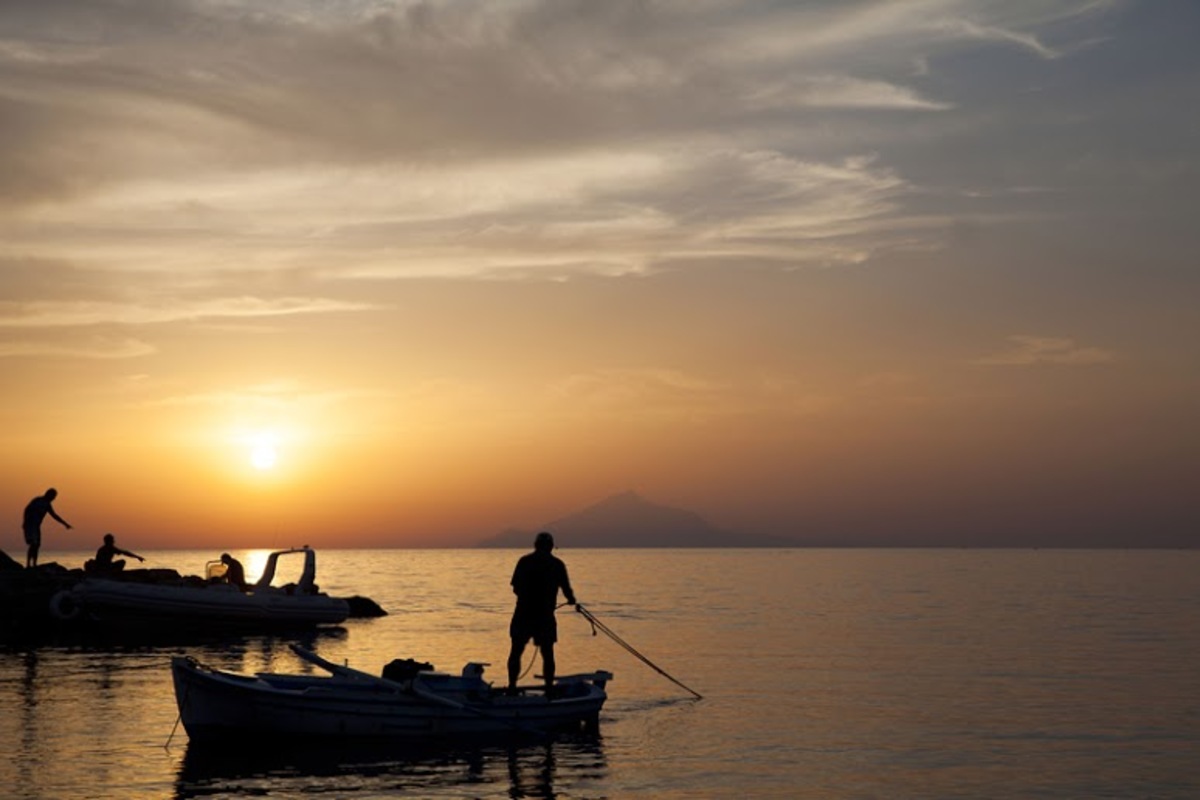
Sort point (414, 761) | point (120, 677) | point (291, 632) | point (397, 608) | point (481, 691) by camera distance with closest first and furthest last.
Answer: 1. point (414, 761)
2. point (481, 691)
3. point (120, 677)
4. point (291, 632)
5. point (397, 608)

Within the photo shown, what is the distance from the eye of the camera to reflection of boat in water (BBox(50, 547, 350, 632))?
49250mm

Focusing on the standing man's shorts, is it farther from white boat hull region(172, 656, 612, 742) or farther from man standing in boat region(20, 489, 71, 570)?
man standing in boat region(20, 489, 71, 570)

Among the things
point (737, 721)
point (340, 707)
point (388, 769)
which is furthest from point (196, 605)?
point (388, 769)

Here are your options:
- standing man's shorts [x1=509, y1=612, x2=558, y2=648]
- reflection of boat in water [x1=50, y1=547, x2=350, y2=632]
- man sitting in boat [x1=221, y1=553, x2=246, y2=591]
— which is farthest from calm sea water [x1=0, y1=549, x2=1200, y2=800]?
man sitting in boat [x1=221, y1=553, x2=246, y2=591]

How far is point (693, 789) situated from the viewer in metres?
23.8

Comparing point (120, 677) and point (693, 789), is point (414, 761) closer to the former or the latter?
point (693, 789)

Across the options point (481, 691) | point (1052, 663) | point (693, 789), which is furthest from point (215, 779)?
point (1052, 663)

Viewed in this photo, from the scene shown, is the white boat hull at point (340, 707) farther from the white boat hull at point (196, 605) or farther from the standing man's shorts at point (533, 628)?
the white boat hull at point (196, 605)

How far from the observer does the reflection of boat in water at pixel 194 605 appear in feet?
162

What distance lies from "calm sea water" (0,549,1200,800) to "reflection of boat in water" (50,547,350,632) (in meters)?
1.51

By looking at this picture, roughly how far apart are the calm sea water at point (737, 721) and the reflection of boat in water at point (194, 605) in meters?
1.51

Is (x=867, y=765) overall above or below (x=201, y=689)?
below

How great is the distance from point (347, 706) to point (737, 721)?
10.9 m

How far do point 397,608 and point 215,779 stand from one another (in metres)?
63.9
